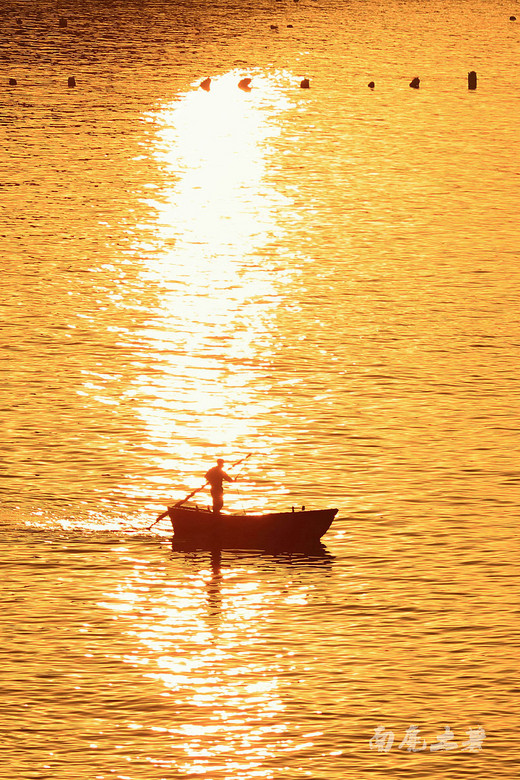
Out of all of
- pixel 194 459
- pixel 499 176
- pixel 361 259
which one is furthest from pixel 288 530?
pixel 499 176

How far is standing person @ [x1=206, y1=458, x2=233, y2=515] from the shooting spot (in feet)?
176

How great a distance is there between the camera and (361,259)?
99188 millimetres

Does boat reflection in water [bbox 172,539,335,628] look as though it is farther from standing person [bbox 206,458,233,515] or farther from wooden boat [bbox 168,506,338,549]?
standing person [bbox 206,458,233,515]

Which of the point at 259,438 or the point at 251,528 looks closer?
the point at 251,528

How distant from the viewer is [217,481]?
2122 inches

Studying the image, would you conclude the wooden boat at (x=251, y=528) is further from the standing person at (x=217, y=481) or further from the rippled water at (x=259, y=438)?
the rippled water at (x=259, y=438)

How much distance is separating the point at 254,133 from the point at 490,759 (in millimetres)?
107227

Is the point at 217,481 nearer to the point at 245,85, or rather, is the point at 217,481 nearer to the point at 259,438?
the point at 259,438

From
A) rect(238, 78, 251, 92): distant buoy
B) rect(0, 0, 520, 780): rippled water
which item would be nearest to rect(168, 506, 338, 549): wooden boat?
rect(0, 0, 520, 780): rippled water

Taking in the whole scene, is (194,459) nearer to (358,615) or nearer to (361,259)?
(358,615)

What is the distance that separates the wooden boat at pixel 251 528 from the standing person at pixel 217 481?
0.43 metres

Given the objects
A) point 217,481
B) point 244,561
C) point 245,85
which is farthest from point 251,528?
point 245,85

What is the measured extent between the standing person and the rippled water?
1.62 meters

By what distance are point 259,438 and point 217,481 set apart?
40.5ft
